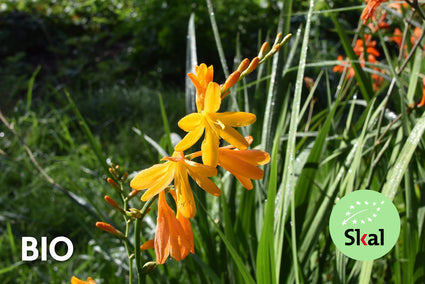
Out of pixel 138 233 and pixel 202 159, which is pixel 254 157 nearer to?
pixel 202 159

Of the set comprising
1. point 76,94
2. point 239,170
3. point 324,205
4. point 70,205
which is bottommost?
point 70,205

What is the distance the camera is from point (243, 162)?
626mm

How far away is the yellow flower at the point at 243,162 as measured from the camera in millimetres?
620

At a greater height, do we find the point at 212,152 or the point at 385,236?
the point at 212,152

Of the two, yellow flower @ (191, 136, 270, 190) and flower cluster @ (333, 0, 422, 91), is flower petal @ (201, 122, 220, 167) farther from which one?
flower cluster @ (333, 0, 422, 91)

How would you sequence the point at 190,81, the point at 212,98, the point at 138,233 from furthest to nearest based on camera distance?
1. the point at 190,81
2. the point at 138,233
3. the point at 212,98

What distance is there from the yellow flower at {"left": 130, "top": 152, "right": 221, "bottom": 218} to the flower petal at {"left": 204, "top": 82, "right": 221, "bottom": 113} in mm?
77

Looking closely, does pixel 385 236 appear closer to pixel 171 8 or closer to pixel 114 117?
pixel 114 117

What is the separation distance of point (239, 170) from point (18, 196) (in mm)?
1974

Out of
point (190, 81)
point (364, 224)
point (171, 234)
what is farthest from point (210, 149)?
point (190, 81)

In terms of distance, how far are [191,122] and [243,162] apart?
0.09 meters

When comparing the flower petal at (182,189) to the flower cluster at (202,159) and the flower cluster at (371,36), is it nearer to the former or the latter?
the flower cluster at (202,159)

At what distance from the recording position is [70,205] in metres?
2.35

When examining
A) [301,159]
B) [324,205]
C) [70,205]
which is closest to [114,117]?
[70,205]
